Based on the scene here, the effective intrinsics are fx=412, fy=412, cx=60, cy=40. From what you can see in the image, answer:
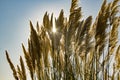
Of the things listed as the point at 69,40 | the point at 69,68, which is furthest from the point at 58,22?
the point at 69,68

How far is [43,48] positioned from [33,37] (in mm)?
424

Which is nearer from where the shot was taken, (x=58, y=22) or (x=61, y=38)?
(x=58, y=22)

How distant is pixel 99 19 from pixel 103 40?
437 millimetres

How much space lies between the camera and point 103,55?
8.39 m

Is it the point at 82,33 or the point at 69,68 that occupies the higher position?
the point at 82,33

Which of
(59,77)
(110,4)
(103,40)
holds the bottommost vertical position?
(59,77)

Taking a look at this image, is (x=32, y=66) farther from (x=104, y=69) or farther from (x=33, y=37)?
(x=104, y=69)

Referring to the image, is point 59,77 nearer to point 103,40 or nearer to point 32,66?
point 32,66

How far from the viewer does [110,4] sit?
27.4 feet

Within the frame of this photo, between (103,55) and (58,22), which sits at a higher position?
(58,22)

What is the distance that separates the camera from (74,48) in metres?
8.52

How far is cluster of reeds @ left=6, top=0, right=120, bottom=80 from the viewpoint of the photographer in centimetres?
827

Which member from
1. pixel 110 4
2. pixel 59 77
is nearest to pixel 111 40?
pixel 110 4

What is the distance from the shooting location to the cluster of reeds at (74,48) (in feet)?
27.1
